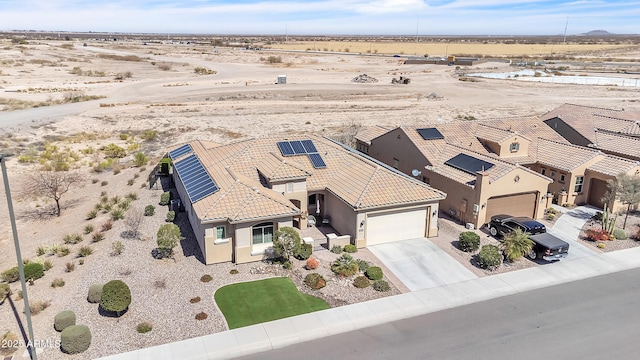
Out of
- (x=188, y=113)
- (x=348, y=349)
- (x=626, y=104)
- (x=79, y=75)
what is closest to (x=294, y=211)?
(x=348, y=349)

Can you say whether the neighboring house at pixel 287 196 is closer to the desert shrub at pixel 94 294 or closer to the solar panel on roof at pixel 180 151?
the solar panel on roof at pixel 180 151

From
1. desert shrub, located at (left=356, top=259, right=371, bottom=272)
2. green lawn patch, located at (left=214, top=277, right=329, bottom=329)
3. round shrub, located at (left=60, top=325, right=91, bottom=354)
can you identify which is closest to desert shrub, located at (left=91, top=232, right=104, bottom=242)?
green lawn patch, located at (left=214, top=277, right=329, bottom=329)

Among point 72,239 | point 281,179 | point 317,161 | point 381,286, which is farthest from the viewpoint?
point 317,161

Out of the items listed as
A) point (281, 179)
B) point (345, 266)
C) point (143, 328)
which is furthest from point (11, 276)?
point (345, 266)

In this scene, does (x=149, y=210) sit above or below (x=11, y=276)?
above

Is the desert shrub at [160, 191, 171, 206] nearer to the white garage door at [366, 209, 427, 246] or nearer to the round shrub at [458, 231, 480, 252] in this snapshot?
the white garage door at [366, 209, 427, 246]

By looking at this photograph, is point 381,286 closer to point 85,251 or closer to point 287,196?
point 287,196
